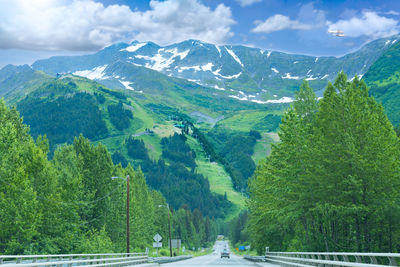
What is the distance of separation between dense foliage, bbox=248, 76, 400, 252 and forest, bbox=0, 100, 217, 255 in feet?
80.8

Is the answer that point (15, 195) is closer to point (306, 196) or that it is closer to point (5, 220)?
point (5, 220)

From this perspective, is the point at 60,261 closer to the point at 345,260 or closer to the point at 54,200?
the point at 345,260

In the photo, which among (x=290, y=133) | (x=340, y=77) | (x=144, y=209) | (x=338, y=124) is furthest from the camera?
(x=144, y=209)

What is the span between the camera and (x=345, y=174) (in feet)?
120

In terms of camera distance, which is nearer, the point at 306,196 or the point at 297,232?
the point at 306,196

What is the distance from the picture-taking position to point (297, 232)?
5303 cm

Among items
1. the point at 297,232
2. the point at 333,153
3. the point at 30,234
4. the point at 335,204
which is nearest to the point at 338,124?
the point at 333,153

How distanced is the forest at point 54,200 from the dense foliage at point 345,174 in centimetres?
2464

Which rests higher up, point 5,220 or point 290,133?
point 290,133

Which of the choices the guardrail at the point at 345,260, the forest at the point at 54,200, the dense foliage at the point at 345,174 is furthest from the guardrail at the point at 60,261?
the dense foliage at the point at 345,174

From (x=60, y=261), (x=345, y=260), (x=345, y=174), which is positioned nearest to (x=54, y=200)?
(x=60, y=261)

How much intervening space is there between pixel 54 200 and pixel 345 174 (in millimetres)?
32022

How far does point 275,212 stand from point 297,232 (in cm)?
1024

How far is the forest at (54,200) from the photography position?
44562 millimetres
